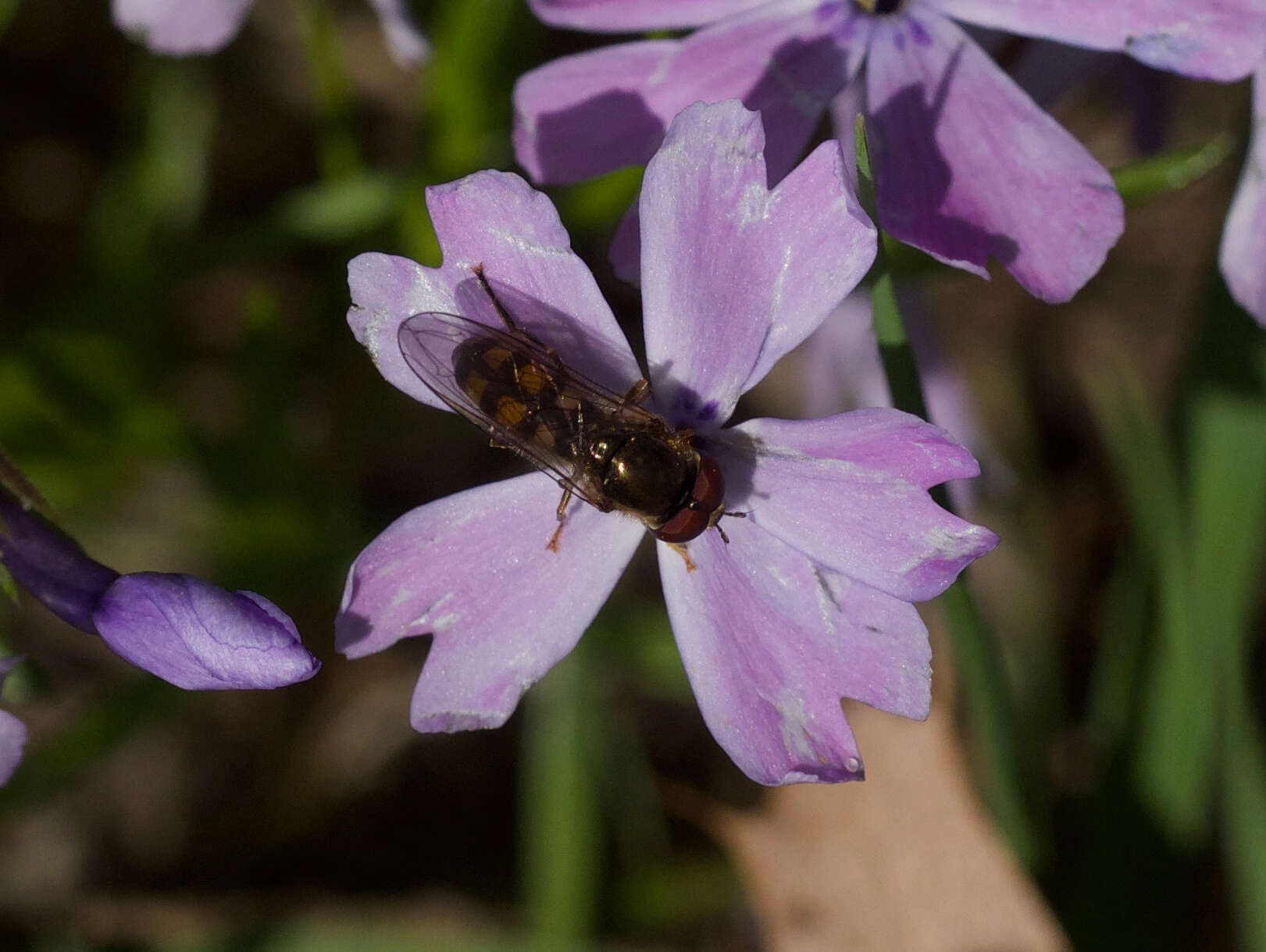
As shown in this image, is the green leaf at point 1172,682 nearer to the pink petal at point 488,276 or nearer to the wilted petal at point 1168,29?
the wilted petal at point 1168,29

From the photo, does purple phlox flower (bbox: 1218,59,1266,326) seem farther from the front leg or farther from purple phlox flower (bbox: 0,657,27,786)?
purple phlox flower (bbox: 0,657,27,786)

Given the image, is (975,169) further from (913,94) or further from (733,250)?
(733,250)

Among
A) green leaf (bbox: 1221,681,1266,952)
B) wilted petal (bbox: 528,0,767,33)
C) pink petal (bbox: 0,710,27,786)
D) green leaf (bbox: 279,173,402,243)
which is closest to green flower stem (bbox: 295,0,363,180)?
green leaf (bbox: 279,173,402,243)

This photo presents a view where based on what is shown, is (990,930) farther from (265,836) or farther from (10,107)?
(10,107)

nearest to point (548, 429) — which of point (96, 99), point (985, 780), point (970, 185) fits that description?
point (970, 185)

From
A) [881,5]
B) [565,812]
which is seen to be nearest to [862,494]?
[881,5]

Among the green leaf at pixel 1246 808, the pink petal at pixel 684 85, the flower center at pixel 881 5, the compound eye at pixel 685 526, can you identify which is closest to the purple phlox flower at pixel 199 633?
the compound eye at pixel 685 526
